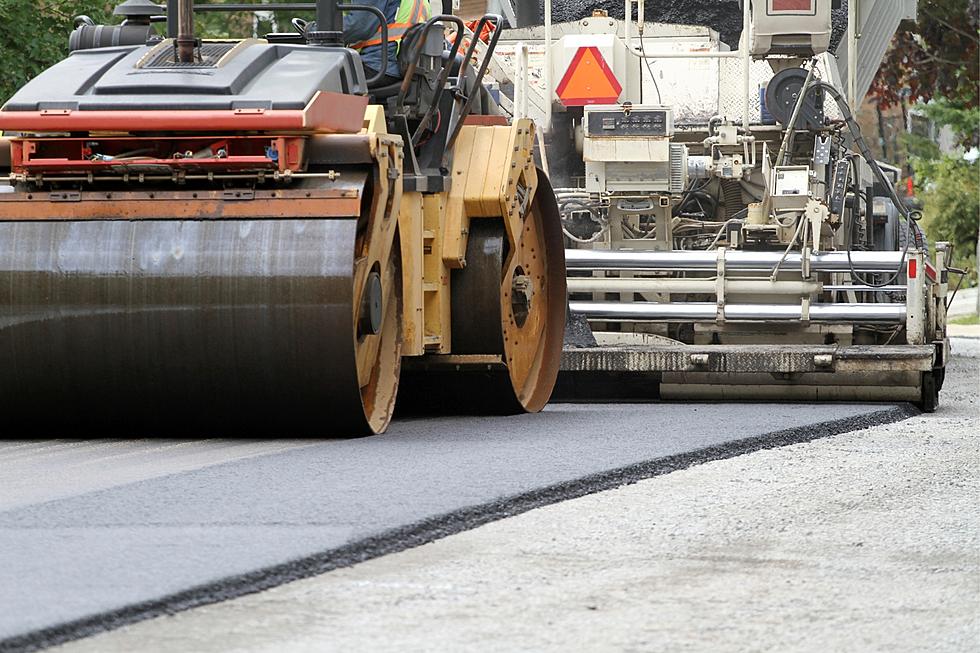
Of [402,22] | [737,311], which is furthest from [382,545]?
[737,311]

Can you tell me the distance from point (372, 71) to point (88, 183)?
4.73 feet

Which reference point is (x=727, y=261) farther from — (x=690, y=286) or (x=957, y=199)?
(x=957, y=199)

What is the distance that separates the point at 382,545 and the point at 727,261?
204 inches

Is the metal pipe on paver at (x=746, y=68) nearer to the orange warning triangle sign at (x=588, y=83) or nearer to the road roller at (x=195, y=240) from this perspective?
the orange warning triangle sign at (x=588, y=83)

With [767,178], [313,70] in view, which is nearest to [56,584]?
[313,70]

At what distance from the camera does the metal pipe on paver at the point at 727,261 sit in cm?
935

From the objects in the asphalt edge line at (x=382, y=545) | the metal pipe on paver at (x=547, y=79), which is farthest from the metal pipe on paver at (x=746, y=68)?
the asphalt edge line at (x=382, y=545)

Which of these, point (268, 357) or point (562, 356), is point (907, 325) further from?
point (268, 357)

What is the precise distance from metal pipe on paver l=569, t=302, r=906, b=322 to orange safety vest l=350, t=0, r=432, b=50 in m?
2.29

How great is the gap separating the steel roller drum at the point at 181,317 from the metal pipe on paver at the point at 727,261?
3285 millimetres

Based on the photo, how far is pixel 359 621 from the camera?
3797 mm

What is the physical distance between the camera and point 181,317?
6301mm

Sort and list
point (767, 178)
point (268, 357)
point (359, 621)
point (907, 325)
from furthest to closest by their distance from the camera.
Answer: point (767, 178)
point (907, 325)
point (268, 357)
point (359, 621)

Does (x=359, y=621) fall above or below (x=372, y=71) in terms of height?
below
